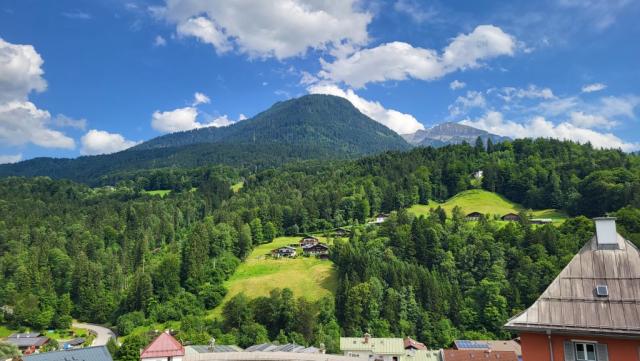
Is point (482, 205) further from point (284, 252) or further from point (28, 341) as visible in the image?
point (28, 341)

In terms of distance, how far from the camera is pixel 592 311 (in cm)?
1302

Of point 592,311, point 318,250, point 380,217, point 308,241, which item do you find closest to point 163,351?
point 592,311

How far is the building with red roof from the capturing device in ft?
97.8

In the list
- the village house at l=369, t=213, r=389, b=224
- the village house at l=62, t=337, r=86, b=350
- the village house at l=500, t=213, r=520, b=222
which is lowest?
the village house at l=62, t=337, r=86, b=350

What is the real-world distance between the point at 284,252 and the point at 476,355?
67.4 m

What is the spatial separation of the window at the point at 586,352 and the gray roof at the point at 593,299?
57 cm

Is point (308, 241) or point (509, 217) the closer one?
point (308, 241)

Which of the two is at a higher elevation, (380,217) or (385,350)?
(380,217)

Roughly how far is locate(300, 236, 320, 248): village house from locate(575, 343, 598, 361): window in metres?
108

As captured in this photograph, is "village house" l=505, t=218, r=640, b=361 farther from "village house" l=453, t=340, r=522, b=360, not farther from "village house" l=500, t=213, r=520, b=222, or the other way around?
"village house" l=500, t=213, r=520, b=222

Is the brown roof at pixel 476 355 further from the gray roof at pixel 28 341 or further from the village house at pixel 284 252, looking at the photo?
the gray roof at pixel 28 341

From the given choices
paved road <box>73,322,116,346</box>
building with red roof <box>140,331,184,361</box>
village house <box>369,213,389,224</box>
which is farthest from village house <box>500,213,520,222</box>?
building with red roof <box>140,331,184,361</box>

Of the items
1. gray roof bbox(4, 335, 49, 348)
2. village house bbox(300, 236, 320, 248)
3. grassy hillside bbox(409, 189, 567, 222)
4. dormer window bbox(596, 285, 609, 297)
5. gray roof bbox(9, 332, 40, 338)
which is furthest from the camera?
grassy hillside bbox(409, 189, 567, 222)

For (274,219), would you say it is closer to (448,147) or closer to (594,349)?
(448,147)
